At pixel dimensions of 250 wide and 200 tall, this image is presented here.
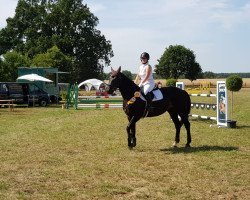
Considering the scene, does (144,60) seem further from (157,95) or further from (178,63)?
(178,63)

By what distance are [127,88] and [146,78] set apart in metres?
0.59

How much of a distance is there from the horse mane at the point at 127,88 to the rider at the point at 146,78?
21 centimetres

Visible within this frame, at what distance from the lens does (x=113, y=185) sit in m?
7.25

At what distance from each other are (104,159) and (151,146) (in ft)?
7.70

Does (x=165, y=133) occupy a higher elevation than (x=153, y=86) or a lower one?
lower

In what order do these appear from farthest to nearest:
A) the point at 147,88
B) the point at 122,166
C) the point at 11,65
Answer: the point at 11,65
the point at 147,88
the point at 122,166

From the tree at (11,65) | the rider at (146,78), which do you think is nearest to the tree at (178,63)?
the tree at (11,65)

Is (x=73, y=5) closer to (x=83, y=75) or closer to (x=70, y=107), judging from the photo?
(x=83, y=75)

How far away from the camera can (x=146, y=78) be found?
1115cm

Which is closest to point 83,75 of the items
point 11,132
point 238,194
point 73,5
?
point 73,5

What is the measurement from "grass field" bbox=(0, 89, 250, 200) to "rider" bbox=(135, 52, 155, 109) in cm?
153

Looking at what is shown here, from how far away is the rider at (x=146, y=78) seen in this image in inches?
439

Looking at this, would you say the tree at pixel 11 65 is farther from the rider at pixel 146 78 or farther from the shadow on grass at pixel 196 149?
the shadow on grass at pixel 196 149

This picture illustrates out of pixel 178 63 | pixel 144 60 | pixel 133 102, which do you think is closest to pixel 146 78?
pixel 144 60
